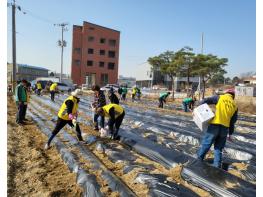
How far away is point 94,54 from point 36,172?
144 feet

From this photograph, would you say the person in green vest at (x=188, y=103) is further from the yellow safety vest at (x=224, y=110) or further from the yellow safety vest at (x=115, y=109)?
the yellow safety vest at (x=224, y=110)

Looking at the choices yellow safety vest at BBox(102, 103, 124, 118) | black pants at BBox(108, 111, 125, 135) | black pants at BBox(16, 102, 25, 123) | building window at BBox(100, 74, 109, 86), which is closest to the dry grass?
black pants at BBox(108, 111, 125, 135)

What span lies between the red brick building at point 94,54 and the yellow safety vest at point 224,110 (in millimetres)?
42835

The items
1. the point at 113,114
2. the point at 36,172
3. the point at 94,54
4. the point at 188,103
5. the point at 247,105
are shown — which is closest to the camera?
the point at 36,172

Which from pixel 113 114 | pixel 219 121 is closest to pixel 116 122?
pixel 113 114

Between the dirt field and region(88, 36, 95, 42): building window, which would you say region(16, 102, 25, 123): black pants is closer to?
the dirt field

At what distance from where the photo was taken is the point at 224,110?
4.42 m

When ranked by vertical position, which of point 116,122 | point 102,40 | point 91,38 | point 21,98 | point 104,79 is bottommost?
point 116,122

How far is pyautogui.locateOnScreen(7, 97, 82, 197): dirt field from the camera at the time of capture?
385cm

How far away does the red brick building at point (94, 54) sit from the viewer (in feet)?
153

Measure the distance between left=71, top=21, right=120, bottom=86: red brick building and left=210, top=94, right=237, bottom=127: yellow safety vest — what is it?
42.8 metres

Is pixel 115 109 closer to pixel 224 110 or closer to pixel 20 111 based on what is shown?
pixel 224 110

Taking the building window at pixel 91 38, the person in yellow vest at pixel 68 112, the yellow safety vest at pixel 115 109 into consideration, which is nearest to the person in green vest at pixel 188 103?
the yellow safety vest at pixel 115 109
